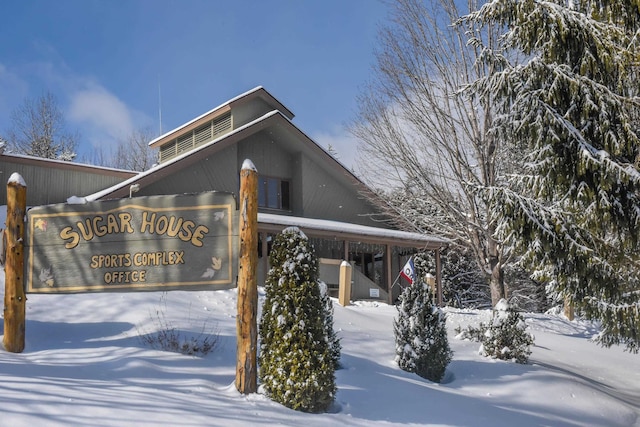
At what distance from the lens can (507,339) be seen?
38.8ft

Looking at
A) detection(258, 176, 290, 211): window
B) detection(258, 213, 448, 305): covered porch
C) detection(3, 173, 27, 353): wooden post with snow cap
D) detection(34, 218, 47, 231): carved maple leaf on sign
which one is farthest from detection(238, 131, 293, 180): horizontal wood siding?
detection(3, 173, 27, 353): wooden post with snow cap

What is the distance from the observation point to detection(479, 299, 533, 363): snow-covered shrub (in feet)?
38.8

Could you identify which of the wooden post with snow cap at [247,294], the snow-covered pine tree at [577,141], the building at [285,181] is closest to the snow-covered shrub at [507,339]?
the snow-covered pine tree at [577,141]

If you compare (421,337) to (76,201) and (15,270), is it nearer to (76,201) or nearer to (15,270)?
(15,270)

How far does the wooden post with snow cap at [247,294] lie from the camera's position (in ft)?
22.4

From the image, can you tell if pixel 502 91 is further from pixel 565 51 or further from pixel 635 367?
pixel 635 367

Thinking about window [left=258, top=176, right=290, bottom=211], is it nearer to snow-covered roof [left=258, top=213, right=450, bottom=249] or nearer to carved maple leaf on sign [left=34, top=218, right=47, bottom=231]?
snow-covered roof [left=258, top=213, right=450, bottom=249]

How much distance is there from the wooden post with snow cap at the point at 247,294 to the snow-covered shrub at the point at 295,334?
0.15 metres

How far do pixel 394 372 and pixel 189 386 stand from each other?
411cm

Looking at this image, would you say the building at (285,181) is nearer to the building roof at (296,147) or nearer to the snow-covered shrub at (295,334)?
the building roof at (296,147)

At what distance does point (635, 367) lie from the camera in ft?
49.2

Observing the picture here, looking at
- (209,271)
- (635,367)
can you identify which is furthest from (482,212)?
(209,271)

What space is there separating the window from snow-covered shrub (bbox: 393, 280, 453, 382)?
11.2 m

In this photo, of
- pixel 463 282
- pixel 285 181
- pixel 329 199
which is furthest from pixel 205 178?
pixel 463 282
